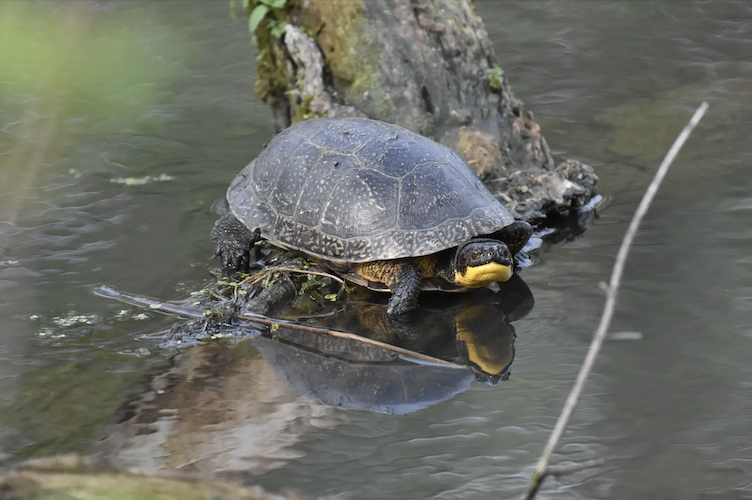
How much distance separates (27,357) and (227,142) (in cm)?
348

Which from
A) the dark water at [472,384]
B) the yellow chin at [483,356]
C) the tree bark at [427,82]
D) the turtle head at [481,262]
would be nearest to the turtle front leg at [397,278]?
the turtle head at [481,262]

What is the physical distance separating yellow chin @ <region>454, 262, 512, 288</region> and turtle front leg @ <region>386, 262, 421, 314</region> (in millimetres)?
252

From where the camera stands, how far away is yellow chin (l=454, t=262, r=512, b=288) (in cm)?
478

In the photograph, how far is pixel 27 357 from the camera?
4.64 m

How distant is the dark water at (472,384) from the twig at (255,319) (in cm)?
11

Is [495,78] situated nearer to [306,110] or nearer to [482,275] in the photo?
[306,110]

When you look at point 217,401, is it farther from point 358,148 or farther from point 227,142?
point 227,142

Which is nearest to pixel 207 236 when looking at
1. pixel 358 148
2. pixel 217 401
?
pixel 358 148

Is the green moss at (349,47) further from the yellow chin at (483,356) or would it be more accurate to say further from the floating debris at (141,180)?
the yellow chin at (483,356)

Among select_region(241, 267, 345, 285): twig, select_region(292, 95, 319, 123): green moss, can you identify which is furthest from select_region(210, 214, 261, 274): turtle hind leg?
select_region(292, 95, 319, 123): green moss

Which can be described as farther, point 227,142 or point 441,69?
point 227,142

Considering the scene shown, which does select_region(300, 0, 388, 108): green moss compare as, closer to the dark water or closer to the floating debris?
the dark water

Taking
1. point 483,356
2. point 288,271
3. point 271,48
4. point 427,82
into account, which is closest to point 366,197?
point 288,271

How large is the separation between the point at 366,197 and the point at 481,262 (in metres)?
0.81
